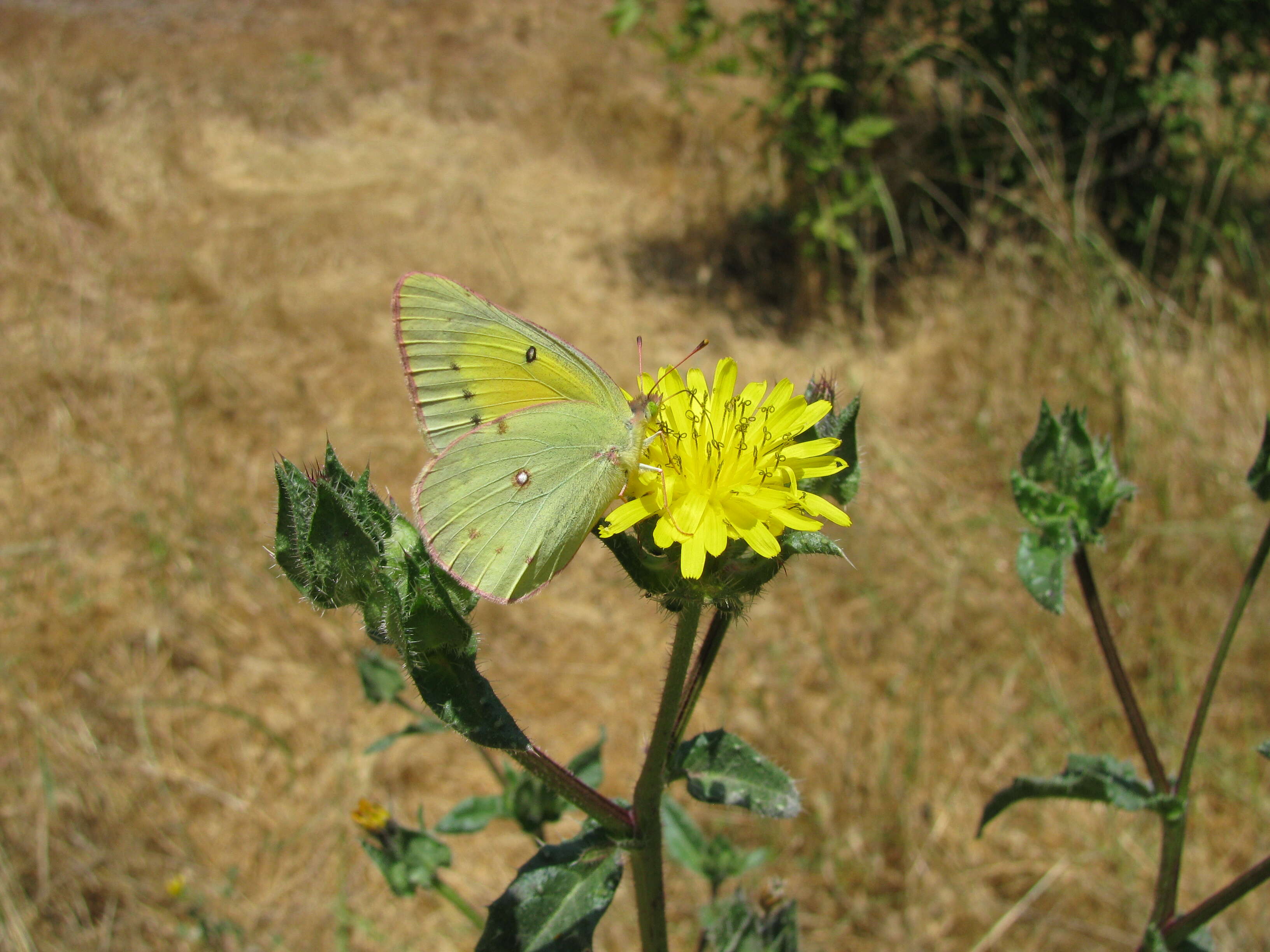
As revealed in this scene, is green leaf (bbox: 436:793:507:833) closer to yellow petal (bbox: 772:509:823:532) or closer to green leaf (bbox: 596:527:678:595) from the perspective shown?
green leaf (bbox: 596:527:678:595)

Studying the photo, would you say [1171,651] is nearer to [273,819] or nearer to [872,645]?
[872,645]

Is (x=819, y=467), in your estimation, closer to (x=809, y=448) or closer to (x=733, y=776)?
(x=809, y=448)

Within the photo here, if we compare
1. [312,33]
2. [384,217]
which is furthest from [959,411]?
[312,33]

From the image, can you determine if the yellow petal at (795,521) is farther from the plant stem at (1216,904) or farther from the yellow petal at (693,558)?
the plant stem at (1216,904)

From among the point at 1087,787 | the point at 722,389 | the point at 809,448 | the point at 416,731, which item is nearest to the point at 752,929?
the point at 1087,787

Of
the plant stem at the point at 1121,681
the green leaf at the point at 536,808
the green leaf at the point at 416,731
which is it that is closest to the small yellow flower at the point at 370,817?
the green leaf at the point at 416,731

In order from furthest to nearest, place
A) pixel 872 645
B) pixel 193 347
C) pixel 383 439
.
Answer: pixel 193 347 < pixel 383 439 < pixel 872 645

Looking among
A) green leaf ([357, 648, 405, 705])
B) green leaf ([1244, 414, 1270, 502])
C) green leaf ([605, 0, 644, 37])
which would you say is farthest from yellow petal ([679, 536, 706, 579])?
green leaf ([605, 0, 644, 37])
